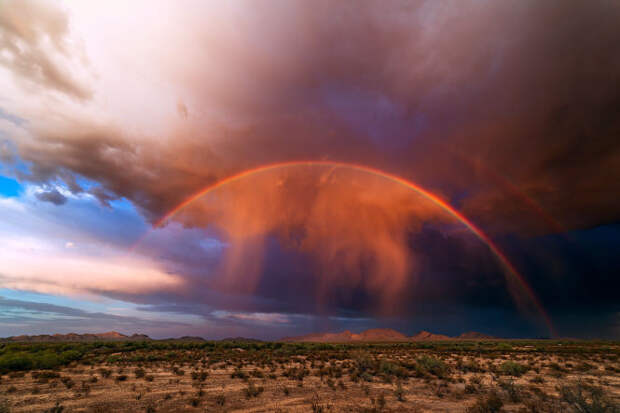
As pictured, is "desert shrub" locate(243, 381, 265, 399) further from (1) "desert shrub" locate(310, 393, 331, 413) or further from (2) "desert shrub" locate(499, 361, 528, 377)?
(2) "desert shrub" locate(499, 361, 528, 377)

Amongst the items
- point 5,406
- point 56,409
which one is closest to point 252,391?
point 56,409

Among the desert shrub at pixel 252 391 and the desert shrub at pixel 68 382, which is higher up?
the desert shrub at pixel 68 382

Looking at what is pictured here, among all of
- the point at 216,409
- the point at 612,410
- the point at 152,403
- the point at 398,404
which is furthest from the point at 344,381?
the point at 612,410

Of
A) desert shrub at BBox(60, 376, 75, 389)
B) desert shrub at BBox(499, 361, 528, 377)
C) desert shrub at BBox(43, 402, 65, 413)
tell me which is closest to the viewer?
desert shrub at BBox(43, 402, 65, 413)

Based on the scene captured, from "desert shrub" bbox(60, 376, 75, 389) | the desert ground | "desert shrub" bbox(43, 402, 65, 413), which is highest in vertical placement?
"desert shrub" bbox(43, 402, 65, 413)

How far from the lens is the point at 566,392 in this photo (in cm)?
1609

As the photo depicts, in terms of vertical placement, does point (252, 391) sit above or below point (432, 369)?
above

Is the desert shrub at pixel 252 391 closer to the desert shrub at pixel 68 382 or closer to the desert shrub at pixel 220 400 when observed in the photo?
the desert shrub at pixel 220 400

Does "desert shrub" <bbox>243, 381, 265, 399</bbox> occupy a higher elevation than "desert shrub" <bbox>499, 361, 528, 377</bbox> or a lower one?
higher

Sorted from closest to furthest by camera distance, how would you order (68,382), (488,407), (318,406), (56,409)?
(56,409) < (488,407) < (318,406) < (68,382)

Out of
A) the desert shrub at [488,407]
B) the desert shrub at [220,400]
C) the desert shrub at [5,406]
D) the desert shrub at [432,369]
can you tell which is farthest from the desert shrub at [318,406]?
the desert shrub at [5,406]

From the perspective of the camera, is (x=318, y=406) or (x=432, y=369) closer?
(x=318, y=406)

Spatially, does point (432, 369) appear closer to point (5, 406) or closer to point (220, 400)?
point (220, 400)

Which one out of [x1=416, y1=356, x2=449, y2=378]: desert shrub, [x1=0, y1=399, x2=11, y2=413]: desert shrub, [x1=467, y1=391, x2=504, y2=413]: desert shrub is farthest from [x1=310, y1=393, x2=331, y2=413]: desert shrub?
[x1=0, y1=399, x2=11, y2=413]: desert shrub
